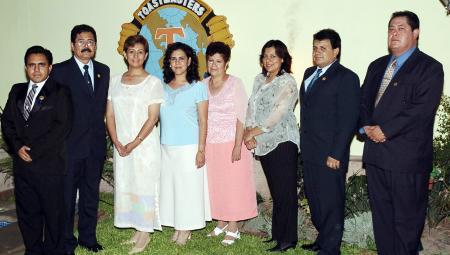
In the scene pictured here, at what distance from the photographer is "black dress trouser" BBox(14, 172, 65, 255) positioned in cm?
466

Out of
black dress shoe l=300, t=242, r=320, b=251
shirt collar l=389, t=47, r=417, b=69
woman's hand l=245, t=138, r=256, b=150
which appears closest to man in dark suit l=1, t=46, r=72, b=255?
woman's hand l=245, t=138, r=256, b=150

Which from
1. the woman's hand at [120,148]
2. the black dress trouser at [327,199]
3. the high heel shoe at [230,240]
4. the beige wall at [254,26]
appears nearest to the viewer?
the black dress trouser at [327,199]

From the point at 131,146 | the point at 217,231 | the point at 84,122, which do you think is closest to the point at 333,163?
the point at 217,231

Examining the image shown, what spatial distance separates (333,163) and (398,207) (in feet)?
2.26

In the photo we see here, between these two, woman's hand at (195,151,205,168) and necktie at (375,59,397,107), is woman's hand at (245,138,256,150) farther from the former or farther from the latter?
necktie at (375,59,397,107)

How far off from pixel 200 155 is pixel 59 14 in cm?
411

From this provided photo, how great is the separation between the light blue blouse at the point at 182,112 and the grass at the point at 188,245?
44.9 inches

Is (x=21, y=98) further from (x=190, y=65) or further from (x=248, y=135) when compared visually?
(x=248, y=135)

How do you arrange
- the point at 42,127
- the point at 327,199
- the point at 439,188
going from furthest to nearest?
the point at 439,188
the point at 327,199
the point at 42,127

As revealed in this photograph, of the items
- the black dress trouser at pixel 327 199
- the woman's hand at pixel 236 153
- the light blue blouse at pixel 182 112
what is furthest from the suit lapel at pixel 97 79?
the black dress trouser at pixel 327 199

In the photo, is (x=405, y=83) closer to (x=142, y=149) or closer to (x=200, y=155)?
(x=200, y=155)

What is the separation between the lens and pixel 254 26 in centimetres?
682

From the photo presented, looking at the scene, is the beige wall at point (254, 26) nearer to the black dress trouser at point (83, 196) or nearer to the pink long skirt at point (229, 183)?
the pink long skirt at point (229, 183)

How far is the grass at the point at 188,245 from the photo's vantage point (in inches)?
210
